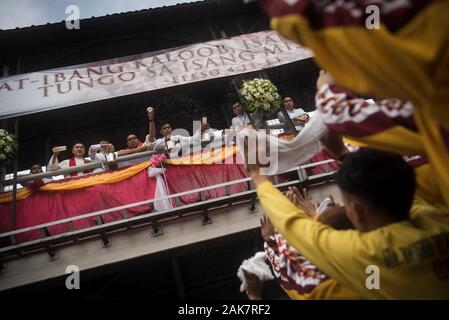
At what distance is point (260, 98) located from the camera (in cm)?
623

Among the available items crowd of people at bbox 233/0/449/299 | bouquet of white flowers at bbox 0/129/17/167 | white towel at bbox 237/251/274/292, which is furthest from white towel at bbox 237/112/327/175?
bouquet of white flowers at bbox 0/129/17/167

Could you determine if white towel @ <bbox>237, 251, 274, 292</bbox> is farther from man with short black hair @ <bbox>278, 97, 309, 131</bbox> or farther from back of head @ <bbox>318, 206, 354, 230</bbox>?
man with short black hair @ <bbox>278, 97, 309, 131</bbox>

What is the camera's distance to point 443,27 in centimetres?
96

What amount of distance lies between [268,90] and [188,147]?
198cm

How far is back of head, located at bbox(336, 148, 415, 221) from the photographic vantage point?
4.86 ft

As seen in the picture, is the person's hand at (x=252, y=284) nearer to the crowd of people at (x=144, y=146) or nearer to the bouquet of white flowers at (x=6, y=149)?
the crowd of people at (x=144, y=146)

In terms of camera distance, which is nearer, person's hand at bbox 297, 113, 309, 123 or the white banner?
the white banner

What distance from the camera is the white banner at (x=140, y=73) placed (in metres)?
6.41

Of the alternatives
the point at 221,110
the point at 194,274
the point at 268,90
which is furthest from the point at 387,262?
the point at 221,110

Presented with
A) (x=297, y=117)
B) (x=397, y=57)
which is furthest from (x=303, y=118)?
(x=397, y=57)

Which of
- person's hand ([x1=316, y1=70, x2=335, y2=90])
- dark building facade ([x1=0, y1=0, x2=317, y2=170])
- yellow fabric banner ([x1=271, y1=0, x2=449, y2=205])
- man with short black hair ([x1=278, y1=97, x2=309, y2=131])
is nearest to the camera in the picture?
yellow fabric banner ([x1=271, y1=0, x2=449, y2=205])

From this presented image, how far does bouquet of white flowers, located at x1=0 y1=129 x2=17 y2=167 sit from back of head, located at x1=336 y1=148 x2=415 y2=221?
5942 millimetres

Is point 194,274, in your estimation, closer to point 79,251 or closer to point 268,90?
point 79,251

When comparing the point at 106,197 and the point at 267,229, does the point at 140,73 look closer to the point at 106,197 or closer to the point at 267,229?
the point at 106,197
